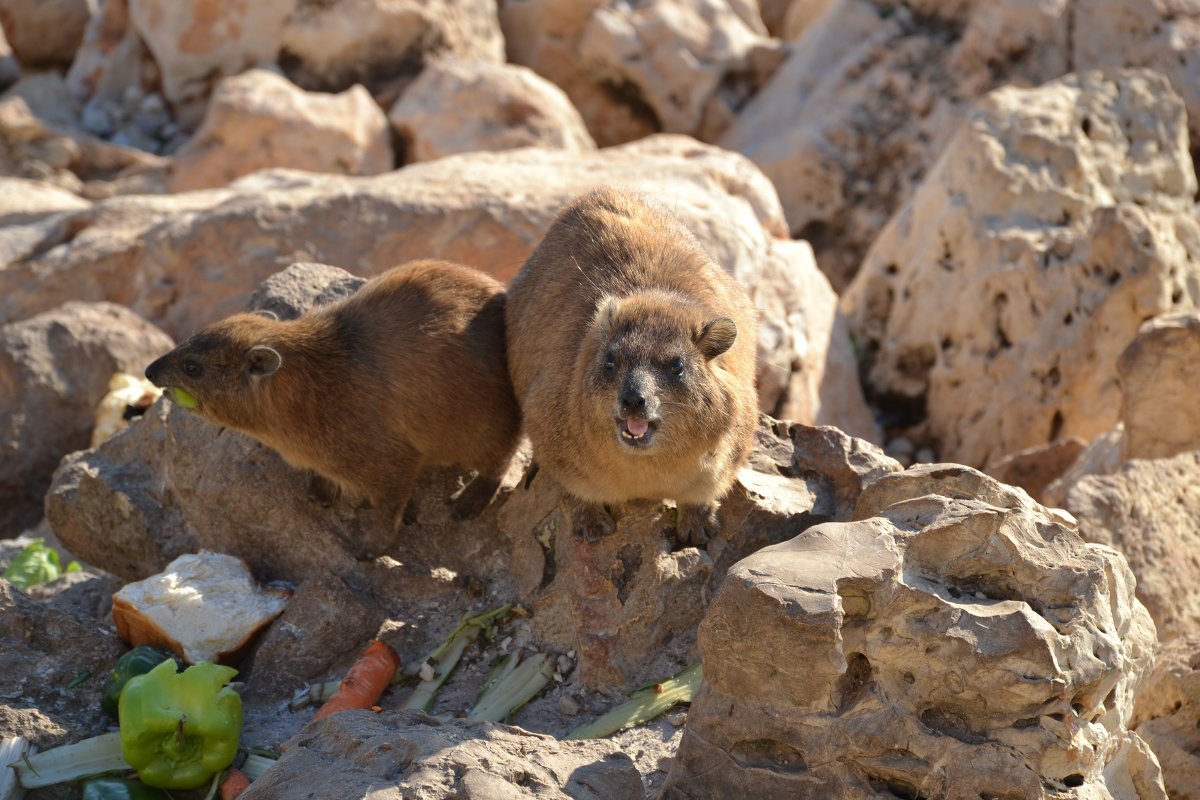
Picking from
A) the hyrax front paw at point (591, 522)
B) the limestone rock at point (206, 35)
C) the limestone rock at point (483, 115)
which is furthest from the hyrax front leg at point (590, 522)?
the limestone rock at point (206, 35)

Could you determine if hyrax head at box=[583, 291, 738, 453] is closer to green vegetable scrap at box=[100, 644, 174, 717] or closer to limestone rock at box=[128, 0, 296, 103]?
green vegetable scrap at box=[100, 644, 174, 717]

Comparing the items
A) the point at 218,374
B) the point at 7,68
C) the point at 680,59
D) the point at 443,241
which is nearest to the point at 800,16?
the point at 680,59

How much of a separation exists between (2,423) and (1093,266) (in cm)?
784

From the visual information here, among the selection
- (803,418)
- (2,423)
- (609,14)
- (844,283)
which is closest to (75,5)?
(609,14)

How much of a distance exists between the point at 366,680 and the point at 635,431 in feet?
5.17

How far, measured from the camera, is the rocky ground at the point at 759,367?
4.27 metres

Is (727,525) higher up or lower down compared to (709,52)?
higher up

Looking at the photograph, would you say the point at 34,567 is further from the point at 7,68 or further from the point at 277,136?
the point at 7,68

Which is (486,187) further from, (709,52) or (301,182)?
(709,52)

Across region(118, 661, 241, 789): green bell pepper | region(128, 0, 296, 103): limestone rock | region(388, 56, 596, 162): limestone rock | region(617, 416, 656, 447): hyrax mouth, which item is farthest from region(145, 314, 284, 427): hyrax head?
region(128, 0, 296, 103): limestone rock

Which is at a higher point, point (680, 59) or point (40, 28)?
point (680, 59)

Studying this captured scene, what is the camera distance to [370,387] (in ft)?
20.9

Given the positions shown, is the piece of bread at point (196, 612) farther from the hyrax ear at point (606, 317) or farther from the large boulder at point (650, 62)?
the large boulder at point (650, 62)

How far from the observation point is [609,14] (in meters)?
14.8
